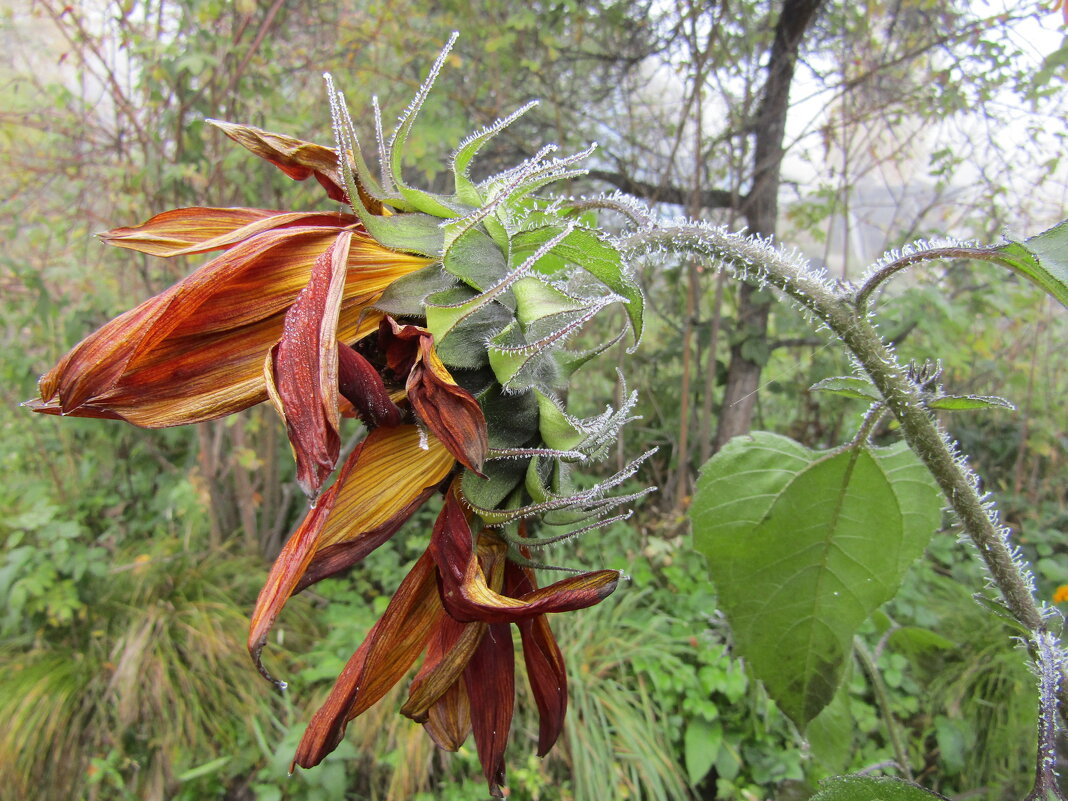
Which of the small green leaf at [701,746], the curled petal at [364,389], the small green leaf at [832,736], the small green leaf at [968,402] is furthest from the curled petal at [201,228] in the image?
the small green leaf at [701,746]

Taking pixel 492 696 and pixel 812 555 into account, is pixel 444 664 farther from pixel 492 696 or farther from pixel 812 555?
pixel 812 555

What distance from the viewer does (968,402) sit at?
0.51 meters

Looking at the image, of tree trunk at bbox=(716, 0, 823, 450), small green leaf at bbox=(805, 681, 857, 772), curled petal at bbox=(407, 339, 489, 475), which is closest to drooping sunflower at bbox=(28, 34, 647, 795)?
curled petal at bbox=(407, 339, 489, 475)

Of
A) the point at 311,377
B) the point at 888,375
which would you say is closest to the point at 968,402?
the point at 888,375

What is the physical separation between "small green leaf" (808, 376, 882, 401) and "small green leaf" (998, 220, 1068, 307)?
0.44ft

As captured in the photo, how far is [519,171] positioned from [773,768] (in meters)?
2.16

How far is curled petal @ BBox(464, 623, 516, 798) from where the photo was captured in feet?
1.57

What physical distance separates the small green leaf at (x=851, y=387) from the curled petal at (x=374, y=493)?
0.31 meters

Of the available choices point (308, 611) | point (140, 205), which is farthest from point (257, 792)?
point (140, 205)

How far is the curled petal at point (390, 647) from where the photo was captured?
1.45 ft

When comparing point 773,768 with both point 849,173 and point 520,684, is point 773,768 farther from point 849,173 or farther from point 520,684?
point 849,173

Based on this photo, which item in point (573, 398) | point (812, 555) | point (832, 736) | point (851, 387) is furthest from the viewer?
point (573, 398)

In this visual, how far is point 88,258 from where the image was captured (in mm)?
3412

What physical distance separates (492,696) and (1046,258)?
44 centimetres
